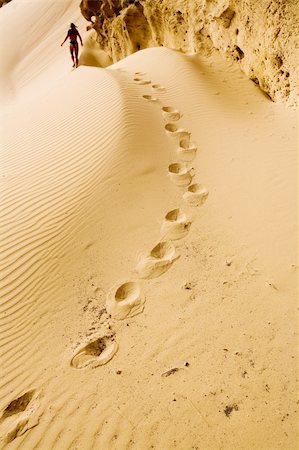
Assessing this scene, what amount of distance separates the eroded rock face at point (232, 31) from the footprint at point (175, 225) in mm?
3400

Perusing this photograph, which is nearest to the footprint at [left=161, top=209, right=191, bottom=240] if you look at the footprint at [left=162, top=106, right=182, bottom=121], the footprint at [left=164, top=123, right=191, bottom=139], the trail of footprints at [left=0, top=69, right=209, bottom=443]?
the trail of footprints at [left=0, top=69, right=209, bottom=443]

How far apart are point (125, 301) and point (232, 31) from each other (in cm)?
680

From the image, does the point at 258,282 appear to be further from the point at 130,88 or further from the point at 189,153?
the point at 130,88

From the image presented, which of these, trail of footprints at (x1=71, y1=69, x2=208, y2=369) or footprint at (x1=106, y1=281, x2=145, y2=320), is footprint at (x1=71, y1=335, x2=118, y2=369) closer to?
trail of footprints at (x1=71, y1=69, x2=208, y2=369)

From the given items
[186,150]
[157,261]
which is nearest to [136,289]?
[157,261]

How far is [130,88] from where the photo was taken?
A: 6.68 m

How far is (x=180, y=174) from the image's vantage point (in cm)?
466

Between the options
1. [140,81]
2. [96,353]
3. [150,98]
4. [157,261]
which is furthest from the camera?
[140,81]

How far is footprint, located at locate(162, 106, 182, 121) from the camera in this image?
595cm

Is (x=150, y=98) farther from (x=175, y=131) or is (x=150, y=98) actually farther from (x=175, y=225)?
(x=175, y=225)

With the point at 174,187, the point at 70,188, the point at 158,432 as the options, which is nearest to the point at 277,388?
the point at 158,432

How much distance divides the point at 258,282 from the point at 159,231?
4.55ft

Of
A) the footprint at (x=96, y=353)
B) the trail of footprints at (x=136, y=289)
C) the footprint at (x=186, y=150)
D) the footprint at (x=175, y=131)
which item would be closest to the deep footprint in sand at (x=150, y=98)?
the footprint at (x=175, y=131)

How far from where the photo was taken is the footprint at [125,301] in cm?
302
